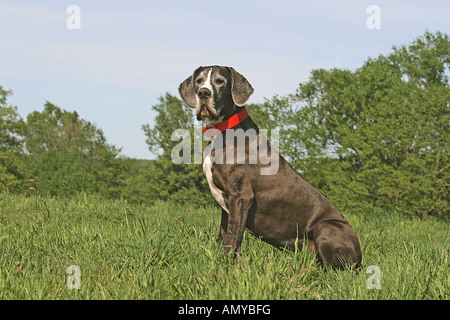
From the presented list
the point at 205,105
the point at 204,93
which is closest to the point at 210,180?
the point at 205,105

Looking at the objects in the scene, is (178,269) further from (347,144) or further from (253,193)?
(347,144)

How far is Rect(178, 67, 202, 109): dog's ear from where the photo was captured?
5073 mm

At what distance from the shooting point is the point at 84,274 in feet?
13.1

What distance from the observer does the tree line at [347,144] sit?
23.2 m

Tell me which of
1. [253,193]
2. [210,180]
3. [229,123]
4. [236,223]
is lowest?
[236,223]

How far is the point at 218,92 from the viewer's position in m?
4.76

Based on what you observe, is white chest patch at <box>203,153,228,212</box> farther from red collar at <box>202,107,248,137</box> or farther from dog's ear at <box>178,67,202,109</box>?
dog's ear at <box>178,67,202,109</box>

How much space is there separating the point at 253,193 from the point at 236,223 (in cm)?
39

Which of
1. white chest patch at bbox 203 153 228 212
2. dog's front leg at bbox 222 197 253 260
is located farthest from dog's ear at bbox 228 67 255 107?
dog's front leg at bbox 222 197 253 260

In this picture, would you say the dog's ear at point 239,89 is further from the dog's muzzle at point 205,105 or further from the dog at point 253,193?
the dog's muzzle at point 205,105

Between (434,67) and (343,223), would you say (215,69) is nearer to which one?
(343,223)

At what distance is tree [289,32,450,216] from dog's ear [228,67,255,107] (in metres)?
19.9
